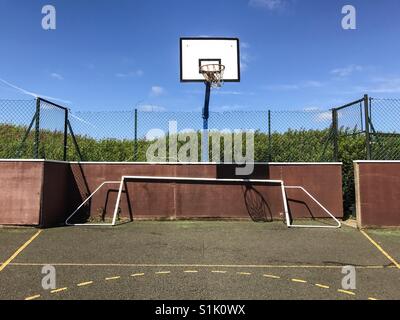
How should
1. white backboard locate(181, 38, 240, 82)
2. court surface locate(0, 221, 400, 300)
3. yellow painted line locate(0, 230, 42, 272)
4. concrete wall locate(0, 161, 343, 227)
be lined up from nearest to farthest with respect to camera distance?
court surface locate(0, 221, 400, 300) < yellow painted line locate(0, 230, 42, 272) < concrete wall locate(0, 161, 343, 227) < white backboard locate(181, 38, 240, 82)

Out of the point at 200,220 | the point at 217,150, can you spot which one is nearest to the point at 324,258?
the point at 200,220

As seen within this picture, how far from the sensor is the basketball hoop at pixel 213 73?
39.7 ft

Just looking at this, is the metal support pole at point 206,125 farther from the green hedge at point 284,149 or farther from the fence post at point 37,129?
the fence post at point 37,129

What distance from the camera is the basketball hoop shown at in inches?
476

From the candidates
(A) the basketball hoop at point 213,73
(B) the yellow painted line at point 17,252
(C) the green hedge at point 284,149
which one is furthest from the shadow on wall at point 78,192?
(A) the basketball hoop at point 213,73

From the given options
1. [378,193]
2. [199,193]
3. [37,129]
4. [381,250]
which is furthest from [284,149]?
[37,129]

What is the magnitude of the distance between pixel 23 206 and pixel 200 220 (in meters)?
4.52

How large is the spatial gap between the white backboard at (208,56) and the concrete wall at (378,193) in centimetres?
442

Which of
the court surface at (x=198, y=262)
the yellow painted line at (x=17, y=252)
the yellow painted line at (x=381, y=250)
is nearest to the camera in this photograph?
Answer: the court surface at (x=198, y=262)

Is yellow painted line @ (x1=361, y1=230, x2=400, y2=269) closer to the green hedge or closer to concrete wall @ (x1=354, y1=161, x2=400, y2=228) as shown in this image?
concrete wall @ (x1=354, y1=161, x2=400, y2=228)

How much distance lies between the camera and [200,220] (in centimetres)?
1172

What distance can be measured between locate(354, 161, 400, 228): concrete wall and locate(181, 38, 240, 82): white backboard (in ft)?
14.5

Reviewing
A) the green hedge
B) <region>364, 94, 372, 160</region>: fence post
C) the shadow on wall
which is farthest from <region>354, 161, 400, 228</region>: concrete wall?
the shadow on wall
